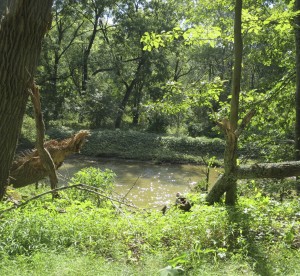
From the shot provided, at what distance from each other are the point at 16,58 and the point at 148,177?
13531 mm

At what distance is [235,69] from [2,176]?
3.49 metres

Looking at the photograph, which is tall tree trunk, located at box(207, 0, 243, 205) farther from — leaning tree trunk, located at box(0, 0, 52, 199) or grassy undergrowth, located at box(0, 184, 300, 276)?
leaning tree trunk, located at box(0, 0, 52, 199)

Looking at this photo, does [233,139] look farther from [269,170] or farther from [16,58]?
[16,58]

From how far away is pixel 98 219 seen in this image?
14.0 ft

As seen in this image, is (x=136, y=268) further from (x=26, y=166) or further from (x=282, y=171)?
(x=26, y=166)

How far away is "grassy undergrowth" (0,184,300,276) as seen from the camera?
3.38m

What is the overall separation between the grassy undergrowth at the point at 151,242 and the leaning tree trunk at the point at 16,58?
987 millimetres

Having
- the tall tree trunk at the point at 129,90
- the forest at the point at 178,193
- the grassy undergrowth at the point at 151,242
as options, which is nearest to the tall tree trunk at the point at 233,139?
the forest at the point at 178,193

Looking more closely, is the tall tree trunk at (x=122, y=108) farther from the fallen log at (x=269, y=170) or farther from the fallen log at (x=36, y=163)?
the fallen log at (x=269, y=170)

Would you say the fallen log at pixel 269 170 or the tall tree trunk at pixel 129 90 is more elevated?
the tall tree trunk at pixel 129 90

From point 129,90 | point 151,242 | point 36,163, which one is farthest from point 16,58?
point 129,90

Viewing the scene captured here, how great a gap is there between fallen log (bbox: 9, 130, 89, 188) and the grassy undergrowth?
3455 mm

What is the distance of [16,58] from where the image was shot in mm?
4277

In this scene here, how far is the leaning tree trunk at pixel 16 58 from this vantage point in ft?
13.8
